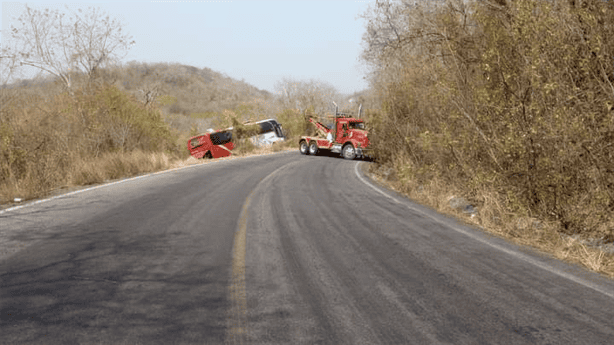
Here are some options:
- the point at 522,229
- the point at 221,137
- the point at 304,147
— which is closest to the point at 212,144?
the point at 221,137

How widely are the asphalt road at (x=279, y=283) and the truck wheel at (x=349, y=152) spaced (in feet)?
57.0

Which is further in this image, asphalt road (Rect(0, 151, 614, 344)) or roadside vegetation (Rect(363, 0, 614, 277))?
roadside vegetation (Rect(363, 0, 614, 277))

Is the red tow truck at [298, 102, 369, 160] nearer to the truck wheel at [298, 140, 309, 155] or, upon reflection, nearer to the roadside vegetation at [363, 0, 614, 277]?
the truck wheel at [298, 140, 309, 155]

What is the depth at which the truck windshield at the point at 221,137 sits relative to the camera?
94.8 feet

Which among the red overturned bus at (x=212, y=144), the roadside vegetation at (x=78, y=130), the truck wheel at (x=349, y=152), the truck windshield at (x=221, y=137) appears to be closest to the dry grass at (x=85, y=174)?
the roadside vegetation at (x=78, y=130)

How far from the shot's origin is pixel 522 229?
275 inches

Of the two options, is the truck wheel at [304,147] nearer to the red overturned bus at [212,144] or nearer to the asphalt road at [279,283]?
the red overturned bus at [212,144]

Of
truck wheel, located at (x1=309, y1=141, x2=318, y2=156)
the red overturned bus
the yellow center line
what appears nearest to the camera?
the yellow center line

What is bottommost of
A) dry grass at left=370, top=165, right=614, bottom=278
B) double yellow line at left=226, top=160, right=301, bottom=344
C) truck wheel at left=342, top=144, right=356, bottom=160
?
dry grass at left=370, top=165, right=614, bottom=278

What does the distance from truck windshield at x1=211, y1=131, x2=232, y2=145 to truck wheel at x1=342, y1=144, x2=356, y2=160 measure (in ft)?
28.1

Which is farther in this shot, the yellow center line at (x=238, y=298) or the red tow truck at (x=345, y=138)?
the red tow truck at (x=345, y=138)

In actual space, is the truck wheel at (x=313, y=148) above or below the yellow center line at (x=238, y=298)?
above

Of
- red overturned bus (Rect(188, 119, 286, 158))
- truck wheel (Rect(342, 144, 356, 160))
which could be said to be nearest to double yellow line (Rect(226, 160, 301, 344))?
truck wheel (Rect(342, 144, 356, 160))

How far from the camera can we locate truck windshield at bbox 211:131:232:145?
28.9m
